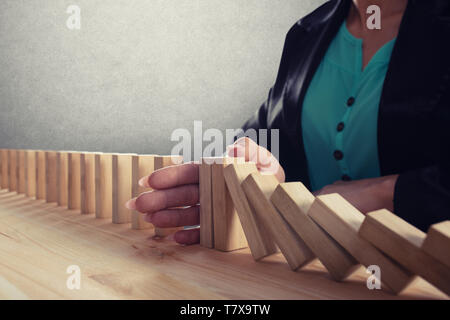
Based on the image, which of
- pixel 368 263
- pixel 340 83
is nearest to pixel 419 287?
pixel 368 263

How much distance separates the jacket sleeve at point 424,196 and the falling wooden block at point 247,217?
273 mm

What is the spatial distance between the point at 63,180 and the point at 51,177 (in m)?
0.07

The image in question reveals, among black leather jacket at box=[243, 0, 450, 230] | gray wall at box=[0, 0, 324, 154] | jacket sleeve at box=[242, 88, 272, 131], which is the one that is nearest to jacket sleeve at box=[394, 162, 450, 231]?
black leather jacket at box=[243, 0, 450, 230]

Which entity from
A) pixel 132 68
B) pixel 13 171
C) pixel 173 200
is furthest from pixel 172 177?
pixel 132 68

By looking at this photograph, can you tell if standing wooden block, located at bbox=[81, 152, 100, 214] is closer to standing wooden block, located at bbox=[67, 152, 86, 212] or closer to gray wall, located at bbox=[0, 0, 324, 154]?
standing wooden block, located at bbox=[67, 152, 86, 212]

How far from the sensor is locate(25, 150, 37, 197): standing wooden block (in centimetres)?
98

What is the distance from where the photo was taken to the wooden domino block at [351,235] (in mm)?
314

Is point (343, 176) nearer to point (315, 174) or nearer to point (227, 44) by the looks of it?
point (315, 174)

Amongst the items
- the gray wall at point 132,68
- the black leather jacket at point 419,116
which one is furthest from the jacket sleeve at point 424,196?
the gray wall at point 132,68

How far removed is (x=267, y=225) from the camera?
406 millimetres

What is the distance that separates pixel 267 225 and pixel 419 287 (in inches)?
6.2

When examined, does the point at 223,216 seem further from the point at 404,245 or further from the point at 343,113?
the point at 343,113

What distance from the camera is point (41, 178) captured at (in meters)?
0.95

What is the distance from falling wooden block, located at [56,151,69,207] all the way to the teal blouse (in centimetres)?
58
